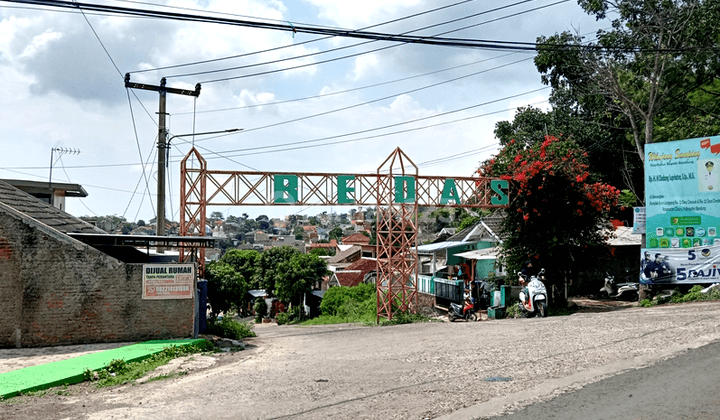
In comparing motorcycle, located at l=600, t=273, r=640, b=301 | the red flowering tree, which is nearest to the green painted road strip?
the red flowering tree

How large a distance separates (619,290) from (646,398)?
17.6 m

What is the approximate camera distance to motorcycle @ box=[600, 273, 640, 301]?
2292cm

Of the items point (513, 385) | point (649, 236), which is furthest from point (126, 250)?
point (649, 236)

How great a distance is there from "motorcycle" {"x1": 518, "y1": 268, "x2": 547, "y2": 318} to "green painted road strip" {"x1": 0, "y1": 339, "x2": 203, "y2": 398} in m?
11.0

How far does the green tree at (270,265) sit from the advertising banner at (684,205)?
32086 mm

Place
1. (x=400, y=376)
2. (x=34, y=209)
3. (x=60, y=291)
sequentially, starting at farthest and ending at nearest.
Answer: (x=34, y=209) → (x=60, y=291) → (x=400, y=376)

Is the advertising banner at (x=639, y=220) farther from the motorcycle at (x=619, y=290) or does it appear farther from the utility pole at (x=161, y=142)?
the utility pole at (x=161, y=142)

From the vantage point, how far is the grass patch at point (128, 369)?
9781 mm

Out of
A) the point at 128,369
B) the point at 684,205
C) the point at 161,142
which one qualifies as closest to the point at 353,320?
the point at 161,142

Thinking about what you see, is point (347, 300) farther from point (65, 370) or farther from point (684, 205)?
point (65, 370)

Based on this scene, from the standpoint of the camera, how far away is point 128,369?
1044 centimetres

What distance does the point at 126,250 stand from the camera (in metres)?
19.7

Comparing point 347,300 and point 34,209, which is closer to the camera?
point 34,209

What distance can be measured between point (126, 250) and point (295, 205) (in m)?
6.15
